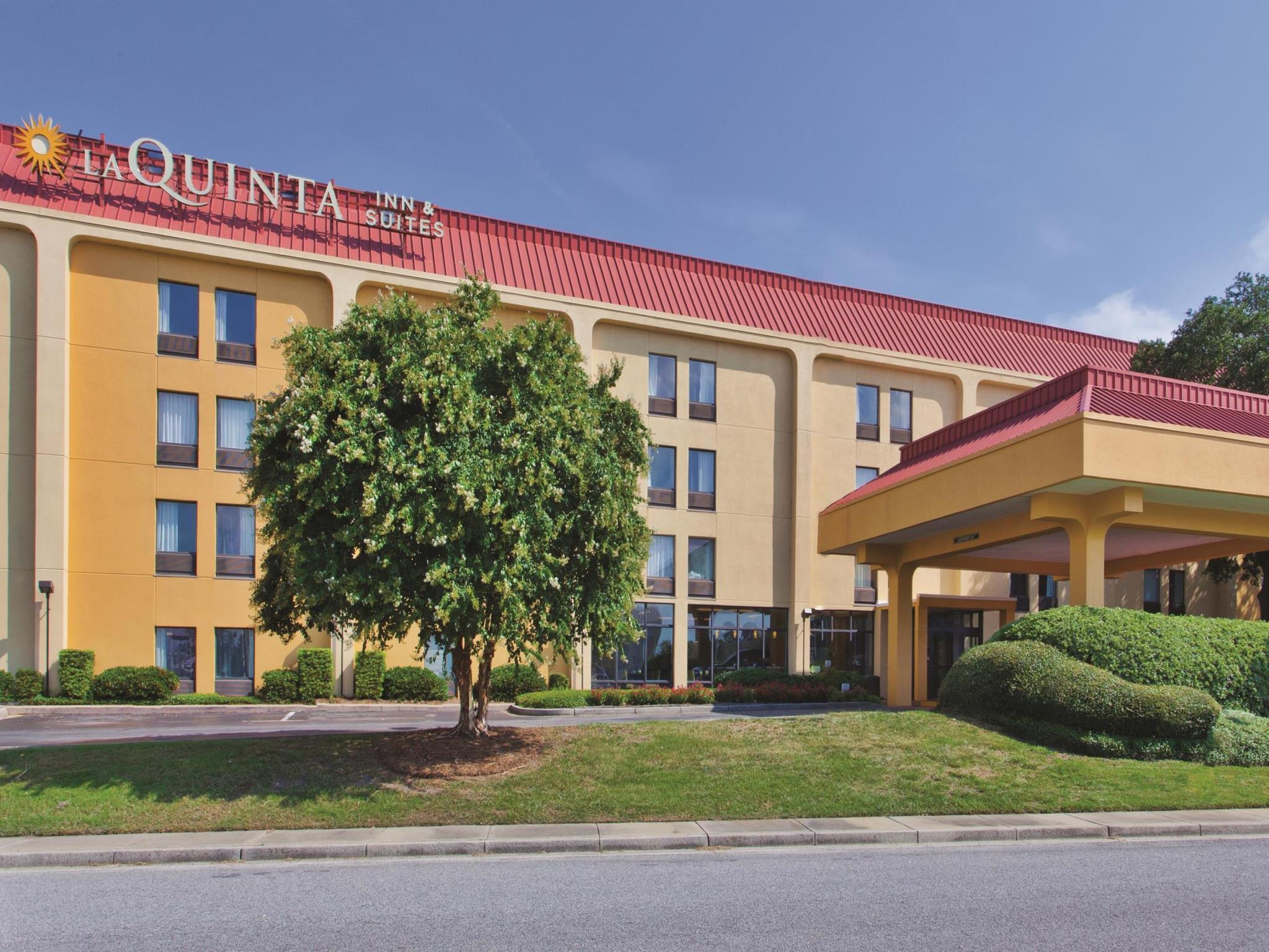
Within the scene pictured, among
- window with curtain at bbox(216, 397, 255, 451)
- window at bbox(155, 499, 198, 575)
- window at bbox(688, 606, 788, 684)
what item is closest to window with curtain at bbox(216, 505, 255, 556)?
window at bbox(155, 499, 198, 575)

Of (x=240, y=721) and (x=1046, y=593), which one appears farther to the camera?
(x=1046, y=593)

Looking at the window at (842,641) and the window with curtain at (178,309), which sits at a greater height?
the window with curtain at (178,309)

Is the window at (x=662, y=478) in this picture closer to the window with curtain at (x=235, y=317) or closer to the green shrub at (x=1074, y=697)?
the window with curtain at (x=235, y=317)

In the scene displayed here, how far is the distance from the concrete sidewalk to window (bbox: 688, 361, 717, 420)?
901 inches

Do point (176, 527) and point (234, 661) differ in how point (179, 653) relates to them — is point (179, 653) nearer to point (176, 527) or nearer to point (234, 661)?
point (234, 661)

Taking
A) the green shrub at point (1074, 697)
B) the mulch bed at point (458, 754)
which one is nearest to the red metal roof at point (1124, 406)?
the green shrub at point (1074, 697)

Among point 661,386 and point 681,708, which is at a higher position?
point 661,386

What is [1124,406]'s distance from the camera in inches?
722

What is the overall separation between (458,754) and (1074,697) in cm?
982

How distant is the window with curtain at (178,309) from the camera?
28359 millimetres

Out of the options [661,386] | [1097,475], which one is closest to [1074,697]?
[1097,475]

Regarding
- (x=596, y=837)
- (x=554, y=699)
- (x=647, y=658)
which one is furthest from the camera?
(x=647, y=658)

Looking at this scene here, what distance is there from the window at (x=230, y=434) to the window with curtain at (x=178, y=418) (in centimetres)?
65

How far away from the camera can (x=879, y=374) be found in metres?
36.8
